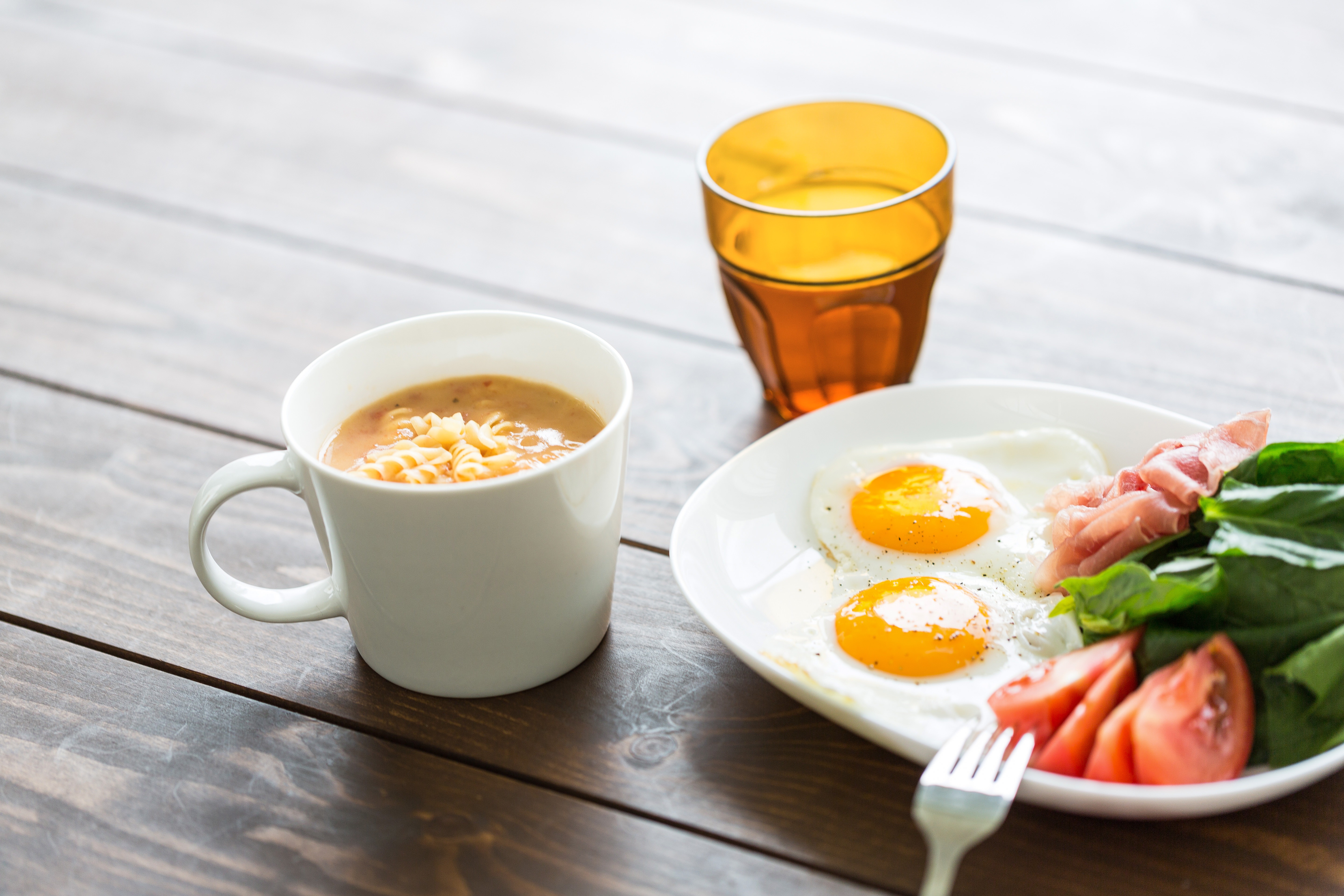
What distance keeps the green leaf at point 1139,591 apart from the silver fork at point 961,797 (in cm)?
15

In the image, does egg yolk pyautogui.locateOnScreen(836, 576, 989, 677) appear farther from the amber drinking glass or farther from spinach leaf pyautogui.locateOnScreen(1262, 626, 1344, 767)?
the amber drinking glass

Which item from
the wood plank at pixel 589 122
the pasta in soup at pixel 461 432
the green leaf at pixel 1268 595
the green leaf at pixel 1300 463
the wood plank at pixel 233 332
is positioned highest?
the green leaf at pixel 1300 463

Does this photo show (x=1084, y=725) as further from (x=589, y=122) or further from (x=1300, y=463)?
(x=589, y=122)

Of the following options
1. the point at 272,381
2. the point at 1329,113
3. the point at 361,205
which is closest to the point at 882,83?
the point at 1329,113

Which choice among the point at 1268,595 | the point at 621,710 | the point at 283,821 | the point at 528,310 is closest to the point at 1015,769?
the point at 1268,595

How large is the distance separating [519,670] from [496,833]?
0.54 feet

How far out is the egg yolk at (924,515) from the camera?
129 cm

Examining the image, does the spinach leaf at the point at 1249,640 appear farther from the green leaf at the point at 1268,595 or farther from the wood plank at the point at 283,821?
the wood plank at the point at 283,821

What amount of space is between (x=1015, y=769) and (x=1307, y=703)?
0.24m

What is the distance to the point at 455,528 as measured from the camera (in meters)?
1.00

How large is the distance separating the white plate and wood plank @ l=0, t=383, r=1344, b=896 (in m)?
0.05

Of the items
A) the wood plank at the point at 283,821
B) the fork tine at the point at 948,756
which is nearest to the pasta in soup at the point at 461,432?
the wood plank at the point at 283,821

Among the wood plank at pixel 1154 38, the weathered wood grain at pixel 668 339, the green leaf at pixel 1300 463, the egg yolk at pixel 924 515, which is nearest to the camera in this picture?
the green leaf at pixel 1300 463

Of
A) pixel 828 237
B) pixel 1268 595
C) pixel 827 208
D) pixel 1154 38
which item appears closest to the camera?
pixel 1268 595
